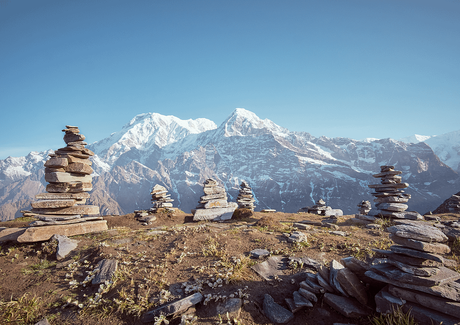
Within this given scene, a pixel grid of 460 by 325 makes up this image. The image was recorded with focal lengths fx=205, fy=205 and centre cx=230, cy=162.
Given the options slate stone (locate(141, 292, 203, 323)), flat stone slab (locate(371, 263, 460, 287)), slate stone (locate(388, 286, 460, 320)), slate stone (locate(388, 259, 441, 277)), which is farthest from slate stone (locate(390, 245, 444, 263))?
slate stone (locate(141, 292, 203, 323))

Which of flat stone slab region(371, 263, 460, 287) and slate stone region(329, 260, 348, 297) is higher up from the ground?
flat stone slab region(371, 263, 460, 287)

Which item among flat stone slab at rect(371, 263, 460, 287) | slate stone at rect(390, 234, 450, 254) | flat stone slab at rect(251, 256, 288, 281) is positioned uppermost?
slate stone at rect(390, 234, 450, 254)

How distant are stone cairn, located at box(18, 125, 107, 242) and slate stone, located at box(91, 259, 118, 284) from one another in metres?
4.97

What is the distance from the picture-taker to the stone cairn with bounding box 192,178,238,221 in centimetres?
1756

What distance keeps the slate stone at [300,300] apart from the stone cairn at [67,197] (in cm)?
1108

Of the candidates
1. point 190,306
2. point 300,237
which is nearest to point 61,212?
point 190,306

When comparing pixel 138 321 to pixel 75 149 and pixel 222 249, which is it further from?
pixel 75 149

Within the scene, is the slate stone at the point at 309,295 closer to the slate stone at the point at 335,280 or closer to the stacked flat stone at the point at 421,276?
the slate stone at the point at 335,280

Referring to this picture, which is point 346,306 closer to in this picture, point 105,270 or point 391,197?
point 105,270

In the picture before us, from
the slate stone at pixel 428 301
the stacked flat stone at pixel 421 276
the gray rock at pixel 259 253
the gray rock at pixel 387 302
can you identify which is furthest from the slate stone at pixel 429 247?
the gray rock at pixel 259 253

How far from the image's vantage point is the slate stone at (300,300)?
504 cm

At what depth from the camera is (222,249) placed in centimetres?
807

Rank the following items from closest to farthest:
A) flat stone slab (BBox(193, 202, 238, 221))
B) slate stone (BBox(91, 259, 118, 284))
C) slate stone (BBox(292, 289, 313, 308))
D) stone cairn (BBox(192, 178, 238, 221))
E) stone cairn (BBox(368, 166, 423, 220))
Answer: slate stone (BBox(292, 289, 313, 308)) → slate stone (BBox(91, 259, 118, 284)) → stone cairn (BBox(368, 166, 423, 220)) → flat stone slab (BBox(193, 202, 238, 221)) → stone cairn (BBox(192, 178, 238, 221))

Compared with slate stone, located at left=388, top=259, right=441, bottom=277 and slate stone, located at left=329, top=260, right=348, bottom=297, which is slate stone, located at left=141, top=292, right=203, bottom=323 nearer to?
slate stone, located at left=329, top=260, right=348, bottom=297
